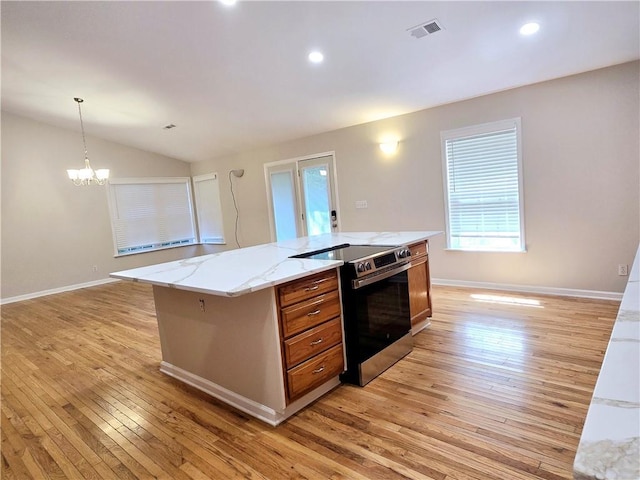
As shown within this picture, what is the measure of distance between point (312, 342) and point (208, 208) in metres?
6.35

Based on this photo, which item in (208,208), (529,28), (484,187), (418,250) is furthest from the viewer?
(208,208)

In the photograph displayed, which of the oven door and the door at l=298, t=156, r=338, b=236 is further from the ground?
the door at l=298, t=156, r=338, b=236

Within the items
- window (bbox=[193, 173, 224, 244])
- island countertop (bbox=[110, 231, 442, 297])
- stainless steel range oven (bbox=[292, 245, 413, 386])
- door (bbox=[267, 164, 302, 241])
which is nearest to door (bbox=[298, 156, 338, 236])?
door (bbox=[267, 164, 302, 241])

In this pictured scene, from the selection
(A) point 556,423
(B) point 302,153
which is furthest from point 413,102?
(A) point 556,423

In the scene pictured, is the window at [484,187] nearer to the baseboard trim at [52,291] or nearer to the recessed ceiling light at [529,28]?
the recessed ceiling light at [529,28]

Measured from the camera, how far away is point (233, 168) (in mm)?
7348

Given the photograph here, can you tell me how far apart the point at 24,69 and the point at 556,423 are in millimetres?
6035

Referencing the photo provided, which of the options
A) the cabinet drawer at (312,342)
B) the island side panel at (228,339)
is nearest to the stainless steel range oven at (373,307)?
the cabinet drawer at (312,342)

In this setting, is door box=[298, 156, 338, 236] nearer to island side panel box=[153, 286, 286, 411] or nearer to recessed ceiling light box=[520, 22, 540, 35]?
recessed ceiling light box=[520, 22, 540, 35]

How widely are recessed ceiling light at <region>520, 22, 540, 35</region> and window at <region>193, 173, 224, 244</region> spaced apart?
5983 mm

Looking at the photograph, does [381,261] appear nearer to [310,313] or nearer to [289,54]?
[310,313]

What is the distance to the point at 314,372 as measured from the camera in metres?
2.33

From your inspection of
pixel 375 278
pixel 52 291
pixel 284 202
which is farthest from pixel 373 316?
pixel 52 291

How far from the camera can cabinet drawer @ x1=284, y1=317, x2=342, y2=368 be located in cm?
218
